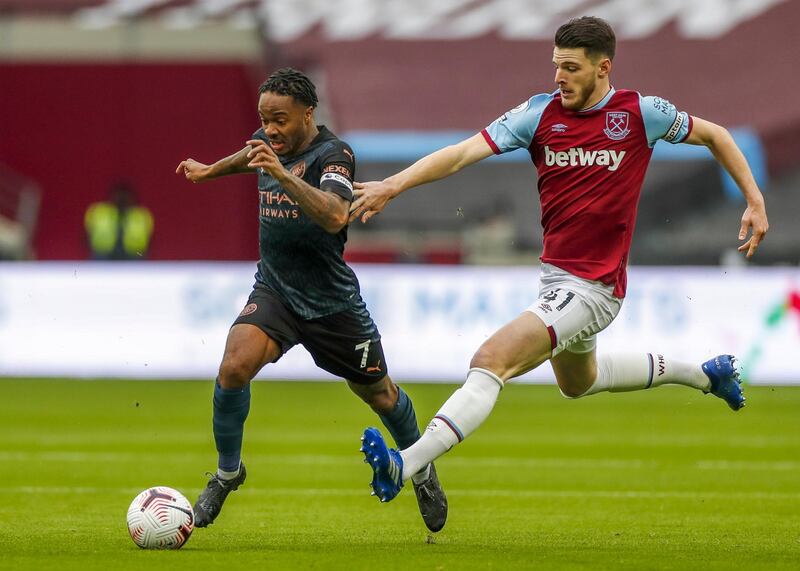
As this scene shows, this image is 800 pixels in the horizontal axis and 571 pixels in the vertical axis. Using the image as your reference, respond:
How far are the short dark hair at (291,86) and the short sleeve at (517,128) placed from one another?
899mm

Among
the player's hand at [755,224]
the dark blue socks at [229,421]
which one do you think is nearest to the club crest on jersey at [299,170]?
the dark blue socks at [229,421]

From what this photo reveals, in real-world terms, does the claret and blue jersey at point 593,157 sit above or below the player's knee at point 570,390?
above

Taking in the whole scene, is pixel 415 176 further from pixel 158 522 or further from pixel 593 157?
pixel 158 522

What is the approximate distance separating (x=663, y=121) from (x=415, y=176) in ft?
4.47

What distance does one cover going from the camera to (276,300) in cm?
779

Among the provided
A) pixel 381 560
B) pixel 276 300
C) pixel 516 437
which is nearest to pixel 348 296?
pixel 276 300

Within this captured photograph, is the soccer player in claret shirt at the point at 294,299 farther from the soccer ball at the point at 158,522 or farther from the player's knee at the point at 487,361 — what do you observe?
the player's knee at the point at 487,361

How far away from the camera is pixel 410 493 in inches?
405

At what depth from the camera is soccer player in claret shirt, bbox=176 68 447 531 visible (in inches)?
296

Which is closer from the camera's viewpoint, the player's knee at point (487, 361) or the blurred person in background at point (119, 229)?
the player's knee at point (487, 361)

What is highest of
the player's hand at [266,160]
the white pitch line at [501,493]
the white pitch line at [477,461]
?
the player's hand at [266,160]

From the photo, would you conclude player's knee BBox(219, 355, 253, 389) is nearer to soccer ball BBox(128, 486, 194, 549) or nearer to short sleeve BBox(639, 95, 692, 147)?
soccer ball BBox(128, 486, 194, 549)

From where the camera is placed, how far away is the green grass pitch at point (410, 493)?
7.22 meters

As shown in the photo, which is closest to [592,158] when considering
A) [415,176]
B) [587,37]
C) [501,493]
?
[587,37]
